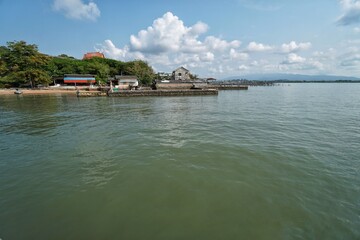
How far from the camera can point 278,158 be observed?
8.76 metres

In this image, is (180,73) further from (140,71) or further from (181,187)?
(181,187)

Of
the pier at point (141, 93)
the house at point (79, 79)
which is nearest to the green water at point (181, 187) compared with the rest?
the pier at point (141, 93)

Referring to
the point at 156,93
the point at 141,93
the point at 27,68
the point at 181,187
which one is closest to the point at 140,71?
the point at 156,93

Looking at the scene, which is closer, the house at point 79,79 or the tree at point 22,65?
the tree at point 22,65

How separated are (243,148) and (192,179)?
428 cm

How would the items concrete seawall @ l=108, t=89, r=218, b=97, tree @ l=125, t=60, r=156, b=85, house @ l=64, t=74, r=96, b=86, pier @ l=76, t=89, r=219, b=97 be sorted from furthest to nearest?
1. tree @ l=125, t=60, r=156, b=85
2. house @ l=64, t=74, r=96, b=86
3. concrete seawall @ l=108, t=89, r=218, b=97
4. pier @ l=76, t=89, r=219, b=97

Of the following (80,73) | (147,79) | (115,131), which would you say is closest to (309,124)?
(115,131)

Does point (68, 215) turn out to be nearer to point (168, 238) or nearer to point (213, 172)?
point (168, 238)

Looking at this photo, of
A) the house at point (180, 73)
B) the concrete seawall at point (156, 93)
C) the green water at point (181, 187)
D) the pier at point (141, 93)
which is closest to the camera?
the green water at point (181, 187)

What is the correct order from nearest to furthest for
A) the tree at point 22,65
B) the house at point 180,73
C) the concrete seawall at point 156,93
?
the concrete seawall at point 156,93
the tree at point 22,65
the house at point 180,73

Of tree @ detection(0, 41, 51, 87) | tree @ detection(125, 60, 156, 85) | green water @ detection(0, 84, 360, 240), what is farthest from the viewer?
tree @ detection(125, 60, 156, 85)

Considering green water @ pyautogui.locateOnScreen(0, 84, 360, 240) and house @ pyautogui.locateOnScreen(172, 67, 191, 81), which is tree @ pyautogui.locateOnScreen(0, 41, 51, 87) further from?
green water @ pyautogui.locateOnScreen(0, 84, 360, 240)

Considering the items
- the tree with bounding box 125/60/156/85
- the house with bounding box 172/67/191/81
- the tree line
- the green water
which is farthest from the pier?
the green water

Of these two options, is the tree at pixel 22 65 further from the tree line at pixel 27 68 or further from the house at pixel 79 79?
the house at pixel 79 79
